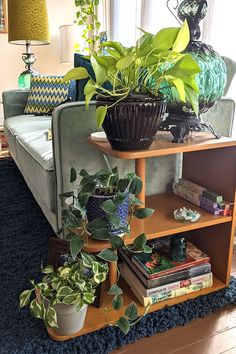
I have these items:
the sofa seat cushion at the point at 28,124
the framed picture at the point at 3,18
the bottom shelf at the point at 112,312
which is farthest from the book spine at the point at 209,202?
the framed picture at the point at 3,18

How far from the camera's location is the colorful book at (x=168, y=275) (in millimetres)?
1107

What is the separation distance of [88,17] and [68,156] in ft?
10.2

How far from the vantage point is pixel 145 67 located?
88 cm

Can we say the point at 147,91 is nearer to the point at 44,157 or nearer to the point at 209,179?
the point at 209,179

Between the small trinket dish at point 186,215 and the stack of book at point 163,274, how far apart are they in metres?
0.17

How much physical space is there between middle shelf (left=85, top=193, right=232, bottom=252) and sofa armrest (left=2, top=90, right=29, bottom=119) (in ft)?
6.03

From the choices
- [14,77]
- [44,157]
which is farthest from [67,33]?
[44,157]

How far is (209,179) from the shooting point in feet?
4.04

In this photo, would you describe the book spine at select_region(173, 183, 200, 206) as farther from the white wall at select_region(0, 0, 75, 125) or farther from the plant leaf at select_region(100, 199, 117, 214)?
the white wall at select_region(0, 0, 75, 125)

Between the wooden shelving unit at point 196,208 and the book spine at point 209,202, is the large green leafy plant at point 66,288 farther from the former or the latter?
the book spine at point 209,202

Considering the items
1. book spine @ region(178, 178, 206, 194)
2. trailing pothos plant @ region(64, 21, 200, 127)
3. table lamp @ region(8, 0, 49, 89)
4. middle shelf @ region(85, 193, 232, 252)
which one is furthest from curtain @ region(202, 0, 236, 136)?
table lamp @ region(8, 0, 49, 89)

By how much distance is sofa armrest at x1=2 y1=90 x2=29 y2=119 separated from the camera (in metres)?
2.70

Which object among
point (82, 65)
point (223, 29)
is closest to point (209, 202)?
point (82, 65)

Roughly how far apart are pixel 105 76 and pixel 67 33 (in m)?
2.96
